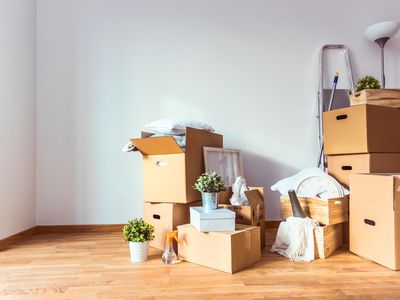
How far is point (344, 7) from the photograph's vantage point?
2.39 metres

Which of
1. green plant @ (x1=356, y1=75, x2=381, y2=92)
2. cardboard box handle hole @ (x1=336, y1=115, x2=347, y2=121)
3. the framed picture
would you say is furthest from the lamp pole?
the framed picture

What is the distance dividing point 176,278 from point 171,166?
2.15ft

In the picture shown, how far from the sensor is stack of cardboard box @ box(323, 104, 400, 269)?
4.55 ft

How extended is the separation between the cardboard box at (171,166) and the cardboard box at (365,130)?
2.95 ft

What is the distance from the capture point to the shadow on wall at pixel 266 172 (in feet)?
7.54

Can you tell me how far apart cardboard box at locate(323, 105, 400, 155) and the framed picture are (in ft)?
2.16

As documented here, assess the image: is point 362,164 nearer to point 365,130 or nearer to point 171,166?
point 365,130

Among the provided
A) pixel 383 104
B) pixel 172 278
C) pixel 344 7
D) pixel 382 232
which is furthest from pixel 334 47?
pixel 172 278

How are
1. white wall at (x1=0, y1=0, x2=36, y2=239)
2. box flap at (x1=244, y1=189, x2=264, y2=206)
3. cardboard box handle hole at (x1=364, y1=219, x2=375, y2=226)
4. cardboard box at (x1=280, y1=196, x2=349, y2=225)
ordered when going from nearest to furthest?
cardboard box handle hole at (x1=364, y1=219, x2=375, y2=226) < cardboard box at (x1=280, y1=196, x2=349, y2=225) < box flap at (x1=244, y1=189, x2=264, y2=206) < white wall at (x1=0, y1=0, x2=36, y2=239)

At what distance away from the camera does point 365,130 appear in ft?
5.81

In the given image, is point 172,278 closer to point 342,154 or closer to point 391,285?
point 391,285

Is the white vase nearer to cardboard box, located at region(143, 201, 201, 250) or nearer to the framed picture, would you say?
cardboard box, located at region(143, 201, 201, 250)

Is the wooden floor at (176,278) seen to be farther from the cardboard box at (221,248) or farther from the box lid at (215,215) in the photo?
the box lid at (215,215)

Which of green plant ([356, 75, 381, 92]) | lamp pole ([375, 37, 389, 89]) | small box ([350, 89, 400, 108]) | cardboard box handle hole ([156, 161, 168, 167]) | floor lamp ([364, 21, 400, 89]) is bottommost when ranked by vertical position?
cardboard box handle hole ([156, 161, 168, 167])
